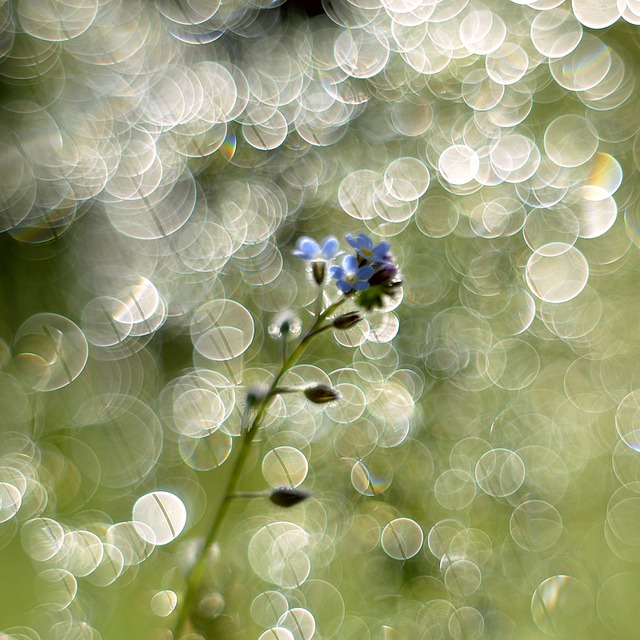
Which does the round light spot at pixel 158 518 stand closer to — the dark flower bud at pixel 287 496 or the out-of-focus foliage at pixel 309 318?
the out-of-focus foliage at pixel 309 318

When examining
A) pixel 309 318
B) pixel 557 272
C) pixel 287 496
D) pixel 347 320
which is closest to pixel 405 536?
pixel 287 496

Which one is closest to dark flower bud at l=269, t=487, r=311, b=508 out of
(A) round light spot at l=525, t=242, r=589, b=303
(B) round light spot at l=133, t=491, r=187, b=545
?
(B) round light spot at l=133, t=491, r=187, b=545

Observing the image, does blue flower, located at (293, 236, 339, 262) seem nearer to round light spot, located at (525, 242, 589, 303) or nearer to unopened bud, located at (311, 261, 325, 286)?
unopened bud, located at (311, 261, 325, 286)

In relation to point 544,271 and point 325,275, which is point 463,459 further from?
point 544,271

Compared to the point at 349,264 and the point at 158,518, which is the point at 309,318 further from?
the point at 349,264

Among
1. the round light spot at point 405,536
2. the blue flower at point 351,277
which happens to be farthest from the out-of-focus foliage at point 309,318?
the blue flower at point 351,277

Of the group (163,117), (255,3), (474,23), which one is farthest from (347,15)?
(163,117)

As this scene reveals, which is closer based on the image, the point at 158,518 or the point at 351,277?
the point at 351,277
